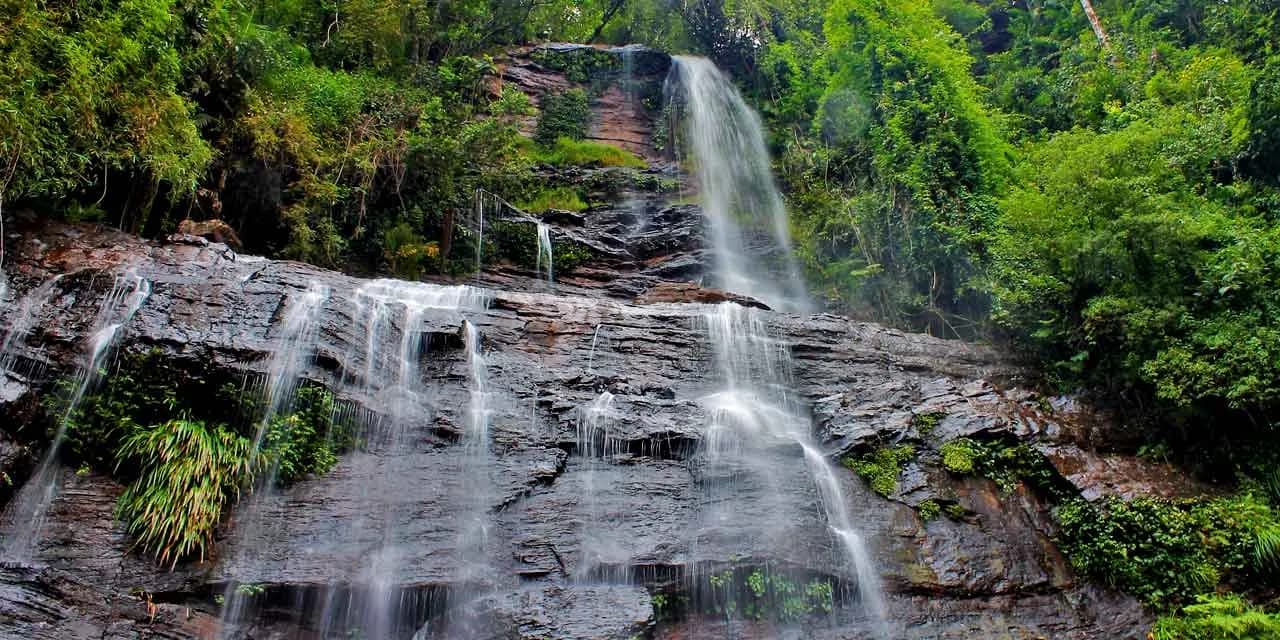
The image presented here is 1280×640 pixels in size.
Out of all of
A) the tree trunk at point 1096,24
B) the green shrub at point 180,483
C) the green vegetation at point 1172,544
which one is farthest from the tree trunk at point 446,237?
the tree trunk at point 1096,24

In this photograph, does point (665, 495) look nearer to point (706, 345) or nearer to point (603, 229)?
point (706, 345)

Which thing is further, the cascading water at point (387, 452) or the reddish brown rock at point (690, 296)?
the reddish brown rock at point (690, 296)

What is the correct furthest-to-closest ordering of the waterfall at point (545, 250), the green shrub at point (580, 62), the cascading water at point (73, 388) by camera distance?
the green shrub at point (580, 62)
the waterfall at point (545, 250)
the cascading water at point (73, 388)

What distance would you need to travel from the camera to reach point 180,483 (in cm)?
736

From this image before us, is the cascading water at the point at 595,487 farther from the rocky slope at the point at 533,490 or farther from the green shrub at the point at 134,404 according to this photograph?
the green shrub at the point at 134,404

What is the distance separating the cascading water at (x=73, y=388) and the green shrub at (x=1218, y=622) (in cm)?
1165

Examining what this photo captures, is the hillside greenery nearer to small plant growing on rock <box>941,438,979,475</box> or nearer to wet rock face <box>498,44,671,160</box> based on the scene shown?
small plant growing on rock <box>941,438,979,475</box>

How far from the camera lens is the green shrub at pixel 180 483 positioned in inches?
279

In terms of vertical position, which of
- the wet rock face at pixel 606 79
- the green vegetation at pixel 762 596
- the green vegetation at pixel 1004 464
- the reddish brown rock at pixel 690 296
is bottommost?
the green vegetation at pixel 762 596

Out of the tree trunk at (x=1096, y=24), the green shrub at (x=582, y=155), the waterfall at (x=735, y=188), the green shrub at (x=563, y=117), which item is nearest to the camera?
the waterfall at (x=735, y=188)

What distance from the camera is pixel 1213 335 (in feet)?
31.7

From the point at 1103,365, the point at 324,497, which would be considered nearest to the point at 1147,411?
the point at 1103,365

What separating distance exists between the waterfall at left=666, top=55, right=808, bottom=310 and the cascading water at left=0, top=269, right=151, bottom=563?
411 inches

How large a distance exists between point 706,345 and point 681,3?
55.6 feet
